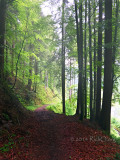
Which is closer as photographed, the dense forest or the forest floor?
the forest floor

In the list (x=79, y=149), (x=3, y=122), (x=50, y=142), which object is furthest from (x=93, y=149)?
(x=3, y=122)

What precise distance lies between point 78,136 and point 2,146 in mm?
3641

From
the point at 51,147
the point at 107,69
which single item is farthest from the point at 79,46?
the point at 51,147

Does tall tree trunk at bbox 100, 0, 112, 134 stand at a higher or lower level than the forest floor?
higher

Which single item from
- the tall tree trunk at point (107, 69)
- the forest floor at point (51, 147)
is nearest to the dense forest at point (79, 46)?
the tall tree trunk at point (107, 69)

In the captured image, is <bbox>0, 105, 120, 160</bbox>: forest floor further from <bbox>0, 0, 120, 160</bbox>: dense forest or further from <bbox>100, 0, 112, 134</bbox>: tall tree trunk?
<bbox>100, 0, 112, 134</bbox>: tall tree trunk

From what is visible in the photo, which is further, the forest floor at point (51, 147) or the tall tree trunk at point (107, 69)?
the tall tree trunk at point (107, 69)

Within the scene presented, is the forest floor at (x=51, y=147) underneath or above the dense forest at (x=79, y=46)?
underneath

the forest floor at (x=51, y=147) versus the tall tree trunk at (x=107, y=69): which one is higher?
the tall tree trunk at (x=107, y=69)

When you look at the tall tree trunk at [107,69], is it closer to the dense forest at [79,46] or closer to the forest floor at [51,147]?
the dense forest at [79,46]

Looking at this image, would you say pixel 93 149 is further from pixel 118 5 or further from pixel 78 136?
pixel 118 5

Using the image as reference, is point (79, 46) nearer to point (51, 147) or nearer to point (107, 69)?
point (107, 69)

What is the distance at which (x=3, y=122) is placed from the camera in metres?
4.82

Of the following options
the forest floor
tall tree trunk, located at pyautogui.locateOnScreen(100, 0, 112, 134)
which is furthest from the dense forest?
the forest floor
